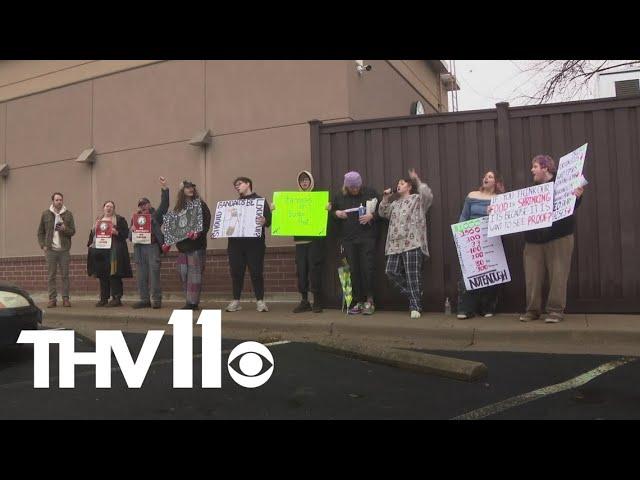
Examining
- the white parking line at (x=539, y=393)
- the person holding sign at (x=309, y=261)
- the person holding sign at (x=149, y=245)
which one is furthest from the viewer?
the person holding sign at (x=149, y=245)

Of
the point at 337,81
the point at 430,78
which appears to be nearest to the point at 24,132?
the point at 337,81

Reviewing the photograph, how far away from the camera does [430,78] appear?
13.7 m

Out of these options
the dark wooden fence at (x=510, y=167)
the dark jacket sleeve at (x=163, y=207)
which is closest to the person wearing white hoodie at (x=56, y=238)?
the dark jacket sleeve at (x=163, y=207)

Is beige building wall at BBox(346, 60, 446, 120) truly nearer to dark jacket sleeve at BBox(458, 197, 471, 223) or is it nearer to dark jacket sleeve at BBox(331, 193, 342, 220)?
dark jacket sleeve at BBox(331, 193, 342, 220)

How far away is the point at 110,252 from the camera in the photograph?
30.3ft

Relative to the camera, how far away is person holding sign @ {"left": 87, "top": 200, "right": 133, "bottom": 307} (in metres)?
9.12

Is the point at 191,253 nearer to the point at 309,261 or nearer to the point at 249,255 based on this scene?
the point at 249,255

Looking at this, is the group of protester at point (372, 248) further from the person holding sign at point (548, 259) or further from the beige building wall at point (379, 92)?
the beige building wall at point (379, 92)

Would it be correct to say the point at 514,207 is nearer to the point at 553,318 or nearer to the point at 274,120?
the point at 553,318

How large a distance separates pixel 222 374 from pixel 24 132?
9.63 m

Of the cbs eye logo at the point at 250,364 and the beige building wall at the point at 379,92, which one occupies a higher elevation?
the beige building wall at the point at 379,92

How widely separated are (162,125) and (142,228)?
245cm

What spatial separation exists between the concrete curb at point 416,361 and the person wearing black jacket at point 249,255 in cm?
241

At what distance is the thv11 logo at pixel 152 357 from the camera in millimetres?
4788
